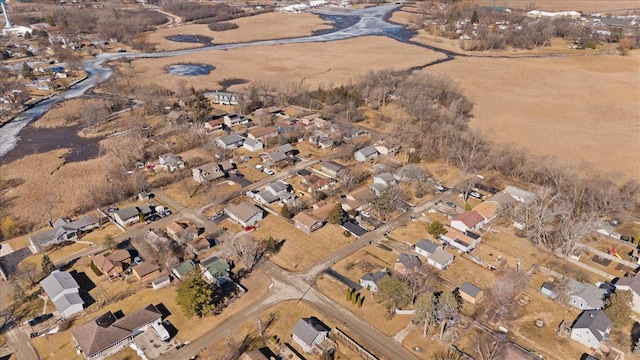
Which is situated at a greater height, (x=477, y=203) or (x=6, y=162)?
(x=477, y=203)

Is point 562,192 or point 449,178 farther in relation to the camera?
point 449,178

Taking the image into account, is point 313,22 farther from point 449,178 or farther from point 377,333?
point 377,333

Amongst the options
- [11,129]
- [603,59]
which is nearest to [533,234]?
[11,129]

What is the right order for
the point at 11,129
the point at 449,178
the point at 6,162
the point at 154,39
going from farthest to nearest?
the point at 154,39, the point at 11,129, the point at 6,162, the point at 449,178

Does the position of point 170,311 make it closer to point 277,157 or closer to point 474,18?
point 277,157

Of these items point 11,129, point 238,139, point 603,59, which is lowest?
point 11,129

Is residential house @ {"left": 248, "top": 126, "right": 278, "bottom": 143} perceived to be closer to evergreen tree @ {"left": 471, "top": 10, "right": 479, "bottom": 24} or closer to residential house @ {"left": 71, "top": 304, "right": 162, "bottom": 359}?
residential house @ {"left": 71, "top": 304, "right": 162, "bottom": 359}
